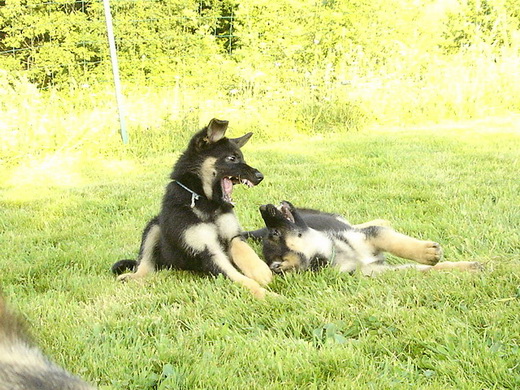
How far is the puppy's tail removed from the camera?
14.2 ft

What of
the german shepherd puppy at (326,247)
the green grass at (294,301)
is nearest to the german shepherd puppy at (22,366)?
the green grass at (294,301)

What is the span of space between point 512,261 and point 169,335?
221 cm

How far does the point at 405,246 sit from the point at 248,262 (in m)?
1.06

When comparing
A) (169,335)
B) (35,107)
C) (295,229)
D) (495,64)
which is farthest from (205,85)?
(169,335)

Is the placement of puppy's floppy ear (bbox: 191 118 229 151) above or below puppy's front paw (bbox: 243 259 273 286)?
above

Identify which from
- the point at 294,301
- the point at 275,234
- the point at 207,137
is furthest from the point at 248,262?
the point at 207,137

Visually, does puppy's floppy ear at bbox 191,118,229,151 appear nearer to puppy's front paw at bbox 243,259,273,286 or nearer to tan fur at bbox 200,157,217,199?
tan fur at bbox 200,157,217,199

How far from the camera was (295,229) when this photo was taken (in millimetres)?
3914

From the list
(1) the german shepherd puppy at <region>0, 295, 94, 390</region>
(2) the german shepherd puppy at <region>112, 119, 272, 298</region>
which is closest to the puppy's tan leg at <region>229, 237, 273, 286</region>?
(2) the german shepherd puppy at <region>112, 119, 272, 298</region>

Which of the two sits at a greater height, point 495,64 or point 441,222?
point 495,64

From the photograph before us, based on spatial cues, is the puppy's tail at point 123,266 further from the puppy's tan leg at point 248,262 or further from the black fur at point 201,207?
the puppy's tan leg at point 248,262

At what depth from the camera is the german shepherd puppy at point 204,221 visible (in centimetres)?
395

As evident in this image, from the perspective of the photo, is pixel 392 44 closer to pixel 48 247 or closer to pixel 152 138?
pixel 152 138

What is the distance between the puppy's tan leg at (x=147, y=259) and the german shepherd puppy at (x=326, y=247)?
3.03 feet
